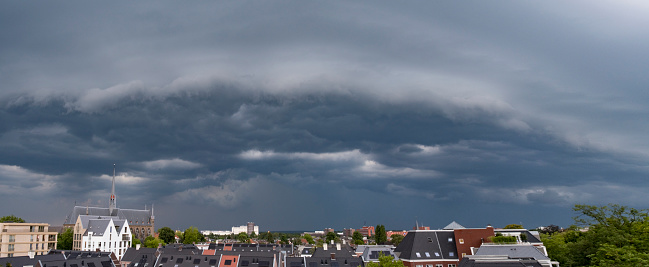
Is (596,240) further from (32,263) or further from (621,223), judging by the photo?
(32,263)

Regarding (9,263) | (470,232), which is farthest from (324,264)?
(9,263)

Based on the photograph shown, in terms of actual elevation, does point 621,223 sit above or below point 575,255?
→ above

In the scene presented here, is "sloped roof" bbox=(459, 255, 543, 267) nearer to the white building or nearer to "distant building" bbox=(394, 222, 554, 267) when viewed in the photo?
"distant building" bbox=(394, 222, 554, 267)

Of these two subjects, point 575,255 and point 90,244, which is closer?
point 575,255

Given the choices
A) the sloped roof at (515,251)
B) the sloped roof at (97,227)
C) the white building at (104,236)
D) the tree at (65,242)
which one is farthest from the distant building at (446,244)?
the tree at (65,242)

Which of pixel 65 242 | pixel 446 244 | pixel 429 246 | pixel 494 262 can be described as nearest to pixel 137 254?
pixel 429 246

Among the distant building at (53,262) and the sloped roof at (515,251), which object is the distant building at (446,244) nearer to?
the sloped roof at (515,251)
